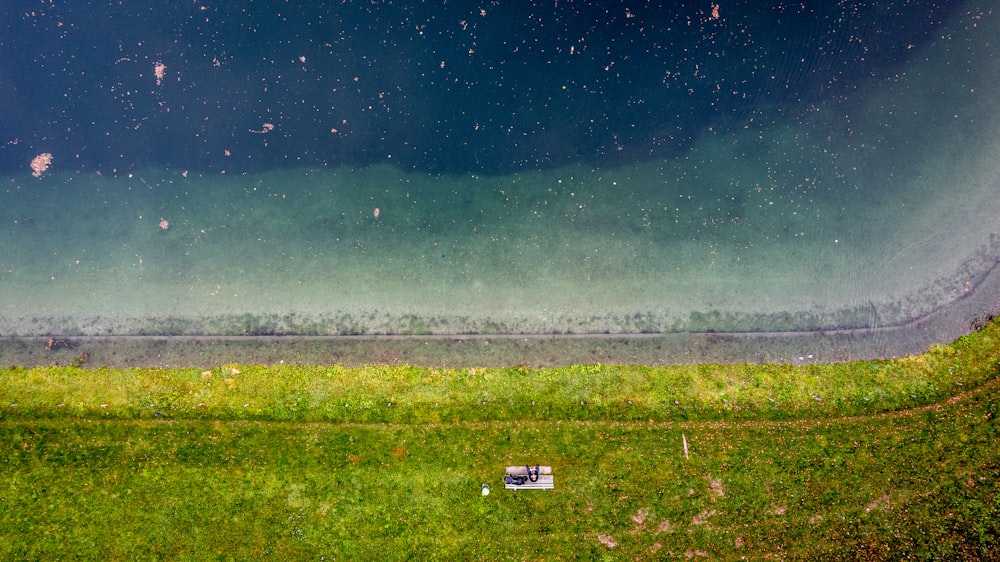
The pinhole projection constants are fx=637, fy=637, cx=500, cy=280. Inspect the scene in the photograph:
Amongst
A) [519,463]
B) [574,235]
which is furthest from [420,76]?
[519,463]

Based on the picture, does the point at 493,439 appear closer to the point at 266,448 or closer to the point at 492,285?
the point at 492,285

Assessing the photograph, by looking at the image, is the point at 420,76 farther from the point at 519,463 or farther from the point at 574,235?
the point at 519,463

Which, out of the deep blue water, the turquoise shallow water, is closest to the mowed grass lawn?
the turquoise shallow water

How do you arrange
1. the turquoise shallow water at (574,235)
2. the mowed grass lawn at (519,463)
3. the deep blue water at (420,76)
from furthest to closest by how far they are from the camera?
the deep blue water at (420,76)
the turquoise shallow water at (574,235)
the mowed grass lawn at (519,463)

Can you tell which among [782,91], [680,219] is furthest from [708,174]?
[782,91]

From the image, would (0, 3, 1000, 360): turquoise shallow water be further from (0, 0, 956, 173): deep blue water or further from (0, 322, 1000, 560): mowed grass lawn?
(0, 322, 1000, 560): mowed grass lawn

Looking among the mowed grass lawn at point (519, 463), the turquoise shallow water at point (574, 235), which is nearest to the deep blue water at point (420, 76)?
the turquoise shallow water at point (574, 235)

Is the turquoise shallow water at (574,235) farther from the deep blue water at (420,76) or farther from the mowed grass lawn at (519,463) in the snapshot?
the mowed grass lawn at (519,463)
